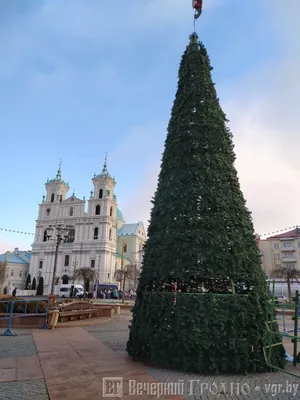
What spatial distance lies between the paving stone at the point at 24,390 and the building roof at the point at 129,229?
3323 inches

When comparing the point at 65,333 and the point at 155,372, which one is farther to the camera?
the point at 65,333

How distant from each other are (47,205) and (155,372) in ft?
254

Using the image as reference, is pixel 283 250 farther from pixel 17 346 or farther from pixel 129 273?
pixel 17 346

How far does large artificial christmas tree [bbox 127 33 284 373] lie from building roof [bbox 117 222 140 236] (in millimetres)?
82356

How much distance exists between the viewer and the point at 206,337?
5949 millimetres

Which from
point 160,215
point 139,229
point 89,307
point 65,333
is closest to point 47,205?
point 139,229

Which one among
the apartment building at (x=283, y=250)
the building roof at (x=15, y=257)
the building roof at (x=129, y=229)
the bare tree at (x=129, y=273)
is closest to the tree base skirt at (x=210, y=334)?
the bare tree at (x=129, y=273)

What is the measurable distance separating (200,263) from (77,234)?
6966 centimetres

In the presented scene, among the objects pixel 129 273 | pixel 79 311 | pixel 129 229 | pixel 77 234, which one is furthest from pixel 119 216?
pixel 79 311

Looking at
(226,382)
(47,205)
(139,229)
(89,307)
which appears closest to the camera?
(226,382)

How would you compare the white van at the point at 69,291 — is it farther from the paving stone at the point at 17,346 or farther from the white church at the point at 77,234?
the paving stone at the point at 17,346

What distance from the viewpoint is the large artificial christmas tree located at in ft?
19.8

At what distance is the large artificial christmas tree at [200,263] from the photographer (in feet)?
19.8

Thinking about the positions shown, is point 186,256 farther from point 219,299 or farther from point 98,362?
point 98,362
